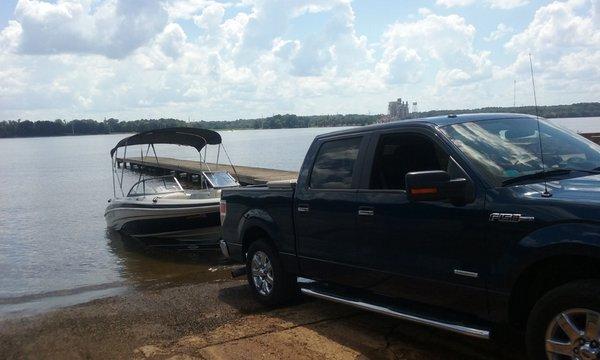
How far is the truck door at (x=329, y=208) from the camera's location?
5.61 m

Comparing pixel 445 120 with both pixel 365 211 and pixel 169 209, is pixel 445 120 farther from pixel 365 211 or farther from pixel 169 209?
pixel 169 209

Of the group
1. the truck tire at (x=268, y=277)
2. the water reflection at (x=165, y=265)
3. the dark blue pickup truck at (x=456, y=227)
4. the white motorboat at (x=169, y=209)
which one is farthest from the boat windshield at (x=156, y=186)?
the dark blue pickup truck at (x=456, y=227)

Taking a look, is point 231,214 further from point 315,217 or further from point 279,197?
point 315,217

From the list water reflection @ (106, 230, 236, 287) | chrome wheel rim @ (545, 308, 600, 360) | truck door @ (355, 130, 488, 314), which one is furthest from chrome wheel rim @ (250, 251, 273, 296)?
chrome wheel rim @ (545, 308, 600, 360)

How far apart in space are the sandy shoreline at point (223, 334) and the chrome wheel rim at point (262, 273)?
24 centimetres

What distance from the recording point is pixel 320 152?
6297 mm

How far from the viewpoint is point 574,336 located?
3.73 metres

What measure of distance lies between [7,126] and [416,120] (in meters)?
137

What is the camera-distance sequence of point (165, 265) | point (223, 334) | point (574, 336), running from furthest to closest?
point (165, 265), point (223, 334), point (574, 336)

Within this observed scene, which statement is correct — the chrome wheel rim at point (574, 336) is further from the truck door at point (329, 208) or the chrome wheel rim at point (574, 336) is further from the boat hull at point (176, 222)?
the boat hull at point (176, 222)

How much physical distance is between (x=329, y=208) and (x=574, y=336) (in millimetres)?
2641

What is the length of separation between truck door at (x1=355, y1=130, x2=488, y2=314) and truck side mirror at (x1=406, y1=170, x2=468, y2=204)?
0.11 metres

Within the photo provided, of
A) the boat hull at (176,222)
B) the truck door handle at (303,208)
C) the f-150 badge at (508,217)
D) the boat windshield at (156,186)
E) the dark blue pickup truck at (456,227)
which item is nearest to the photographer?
the dark blue pickup truck at (456,227)

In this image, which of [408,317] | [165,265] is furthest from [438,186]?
[165,265]
